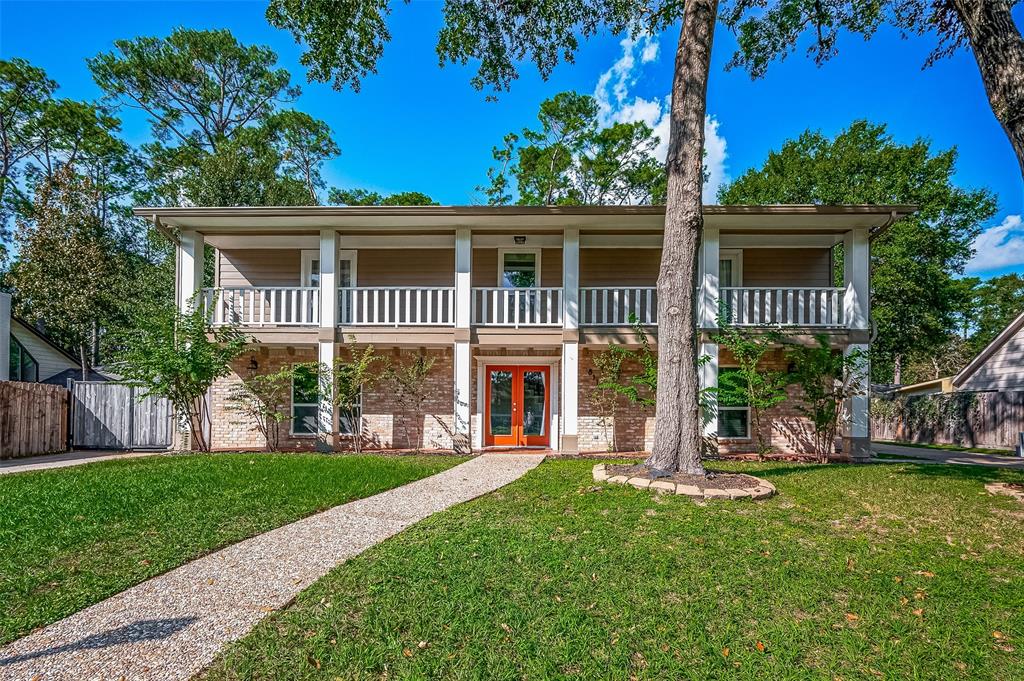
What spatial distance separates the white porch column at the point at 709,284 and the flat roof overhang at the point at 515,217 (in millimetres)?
322

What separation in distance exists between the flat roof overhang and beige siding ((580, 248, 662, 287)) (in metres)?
1.22

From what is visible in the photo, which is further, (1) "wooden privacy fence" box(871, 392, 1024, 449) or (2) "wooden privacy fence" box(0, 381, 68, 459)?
(1) "wooden privacy fence" box(871, 392, 1024, 449)

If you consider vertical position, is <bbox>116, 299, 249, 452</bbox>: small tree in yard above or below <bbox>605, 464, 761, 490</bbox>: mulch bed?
above

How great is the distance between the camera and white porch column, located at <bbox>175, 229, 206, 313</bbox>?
11117 millimetres

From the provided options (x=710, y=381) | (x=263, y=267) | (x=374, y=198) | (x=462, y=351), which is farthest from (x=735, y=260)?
(x=374, y=198)

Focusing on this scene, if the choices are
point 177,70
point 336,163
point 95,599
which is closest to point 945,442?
point 95,599

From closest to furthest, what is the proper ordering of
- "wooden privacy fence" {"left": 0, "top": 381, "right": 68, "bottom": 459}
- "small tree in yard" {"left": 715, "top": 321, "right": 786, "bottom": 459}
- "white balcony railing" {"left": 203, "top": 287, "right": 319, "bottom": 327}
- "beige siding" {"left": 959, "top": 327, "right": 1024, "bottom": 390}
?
"small tree in yard" {"left": 715, "top": 321, "right": 786, "bottom": 459} < "wooden privacy fence" {"left": 0, "top": 381, "right": 68, "bottom": 459} < "white balcony railing" {"left": 203, "top": 287, "right": 319, "bottom": 327} < "beige siding" {"left": 959, "top": 327, "right": 1024, "bottom": 390}

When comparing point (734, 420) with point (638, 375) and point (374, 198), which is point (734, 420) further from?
point (374, 198)

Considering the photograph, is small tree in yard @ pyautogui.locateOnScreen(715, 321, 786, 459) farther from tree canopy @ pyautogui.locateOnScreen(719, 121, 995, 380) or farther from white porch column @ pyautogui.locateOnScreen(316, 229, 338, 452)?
tree canopy @ pyautogui.locateOnScreen(719, 121, 995, 380)

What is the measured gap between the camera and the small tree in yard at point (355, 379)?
34.7ft

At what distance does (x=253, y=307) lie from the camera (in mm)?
11125

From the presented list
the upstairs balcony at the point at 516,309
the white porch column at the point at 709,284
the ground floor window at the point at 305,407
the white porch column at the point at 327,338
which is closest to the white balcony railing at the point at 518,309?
the upstairs balcony at the point at 516,309

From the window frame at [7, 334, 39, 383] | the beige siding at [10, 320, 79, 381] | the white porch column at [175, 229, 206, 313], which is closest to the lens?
the white porch column at [175, 229, 206, 313]

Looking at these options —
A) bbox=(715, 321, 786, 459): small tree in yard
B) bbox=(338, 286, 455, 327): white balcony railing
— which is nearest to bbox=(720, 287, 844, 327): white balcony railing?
bbox=(715, 321, 786, 459): small tree in yard
